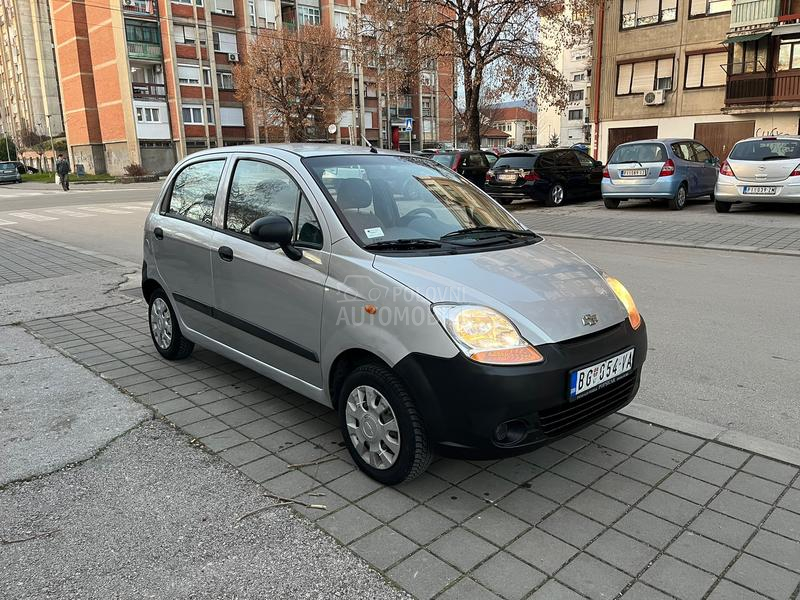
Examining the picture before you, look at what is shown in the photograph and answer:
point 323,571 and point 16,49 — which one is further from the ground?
point 16,49

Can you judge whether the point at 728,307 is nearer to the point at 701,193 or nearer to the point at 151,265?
Answer: the point at 151,265

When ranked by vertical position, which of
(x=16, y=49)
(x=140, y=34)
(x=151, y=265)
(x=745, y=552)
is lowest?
(x=745, y=552)

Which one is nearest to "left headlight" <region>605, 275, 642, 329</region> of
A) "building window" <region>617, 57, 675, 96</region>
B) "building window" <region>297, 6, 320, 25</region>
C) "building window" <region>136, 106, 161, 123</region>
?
"building window" <region>617, 57, 675, 96</region>

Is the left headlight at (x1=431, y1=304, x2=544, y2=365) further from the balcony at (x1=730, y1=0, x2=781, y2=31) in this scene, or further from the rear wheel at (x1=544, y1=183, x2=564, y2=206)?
the balcony at (x1=730, y1=0, x2=781, y2=31)

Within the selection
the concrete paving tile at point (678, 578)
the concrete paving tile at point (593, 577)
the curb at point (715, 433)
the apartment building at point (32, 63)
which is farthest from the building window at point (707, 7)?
the apartment building at point (32, 63)

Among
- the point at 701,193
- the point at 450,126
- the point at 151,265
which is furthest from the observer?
the point at 450,126

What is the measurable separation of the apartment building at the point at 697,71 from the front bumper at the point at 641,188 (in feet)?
43.9

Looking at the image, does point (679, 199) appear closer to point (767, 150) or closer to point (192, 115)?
point (767, 150)

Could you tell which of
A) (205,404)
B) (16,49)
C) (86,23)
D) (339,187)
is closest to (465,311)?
(339,187)

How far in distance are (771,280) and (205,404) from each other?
270 inches

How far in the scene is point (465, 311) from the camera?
2.94m

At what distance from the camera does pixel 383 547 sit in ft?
8.96

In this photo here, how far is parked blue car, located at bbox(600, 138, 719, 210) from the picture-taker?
579 inches

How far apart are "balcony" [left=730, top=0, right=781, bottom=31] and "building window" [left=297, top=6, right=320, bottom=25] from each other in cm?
4105
